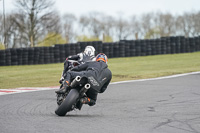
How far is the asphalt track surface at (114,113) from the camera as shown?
5.68m

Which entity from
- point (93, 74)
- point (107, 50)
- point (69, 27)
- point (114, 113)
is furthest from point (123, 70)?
point (69, 27)

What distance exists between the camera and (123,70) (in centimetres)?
1922

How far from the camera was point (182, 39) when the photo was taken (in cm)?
2770

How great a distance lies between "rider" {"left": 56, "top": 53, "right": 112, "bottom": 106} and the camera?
686 cm

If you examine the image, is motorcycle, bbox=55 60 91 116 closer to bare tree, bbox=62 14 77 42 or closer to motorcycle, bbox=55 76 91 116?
motorcycle, bbox=55 76 91 116

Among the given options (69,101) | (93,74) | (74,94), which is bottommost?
(69,101)

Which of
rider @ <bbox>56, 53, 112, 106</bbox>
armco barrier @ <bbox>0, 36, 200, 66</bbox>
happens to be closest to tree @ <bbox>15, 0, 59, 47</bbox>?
armco barrier @ <bbox>0, 36, 200, 66</bbox>

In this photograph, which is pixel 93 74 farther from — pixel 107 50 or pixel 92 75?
pixel 107 50

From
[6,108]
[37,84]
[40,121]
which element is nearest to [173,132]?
[40,121]

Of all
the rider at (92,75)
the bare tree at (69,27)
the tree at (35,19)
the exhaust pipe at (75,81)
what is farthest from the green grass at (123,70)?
the bare tree at (69,27)

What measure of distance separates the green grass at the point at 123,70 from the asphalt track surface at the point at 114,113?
4.17m

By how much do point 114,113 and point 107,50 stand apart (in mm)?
18461

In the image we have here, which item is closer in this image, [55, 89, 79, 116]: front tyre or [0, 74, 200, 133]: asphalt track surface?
[0, 74, 200, 133]: asphalt track surface

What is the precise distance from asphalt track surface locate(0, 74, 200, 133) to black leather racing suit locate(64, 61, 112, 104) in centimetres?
51
